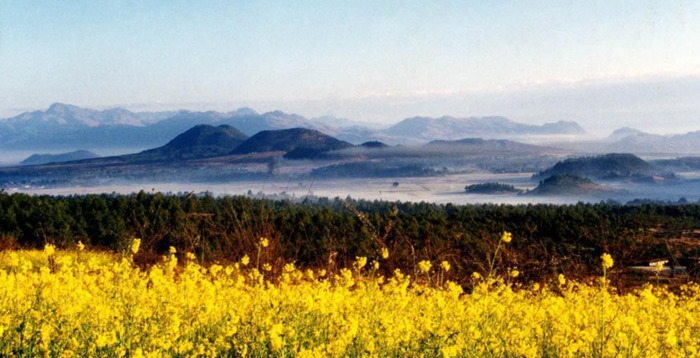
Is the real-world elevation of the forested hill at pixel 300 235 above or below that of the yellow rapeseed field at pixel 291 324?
below

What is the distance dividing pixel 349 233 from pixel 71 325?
105ft

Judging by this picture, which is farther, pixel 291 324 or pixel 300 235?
pixel 300 235

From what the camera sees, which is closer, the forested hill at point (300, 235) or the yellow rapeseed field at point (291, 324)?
the yellow rapeseed field at point (291, 324)

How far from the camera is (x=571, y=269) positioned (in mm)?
17453

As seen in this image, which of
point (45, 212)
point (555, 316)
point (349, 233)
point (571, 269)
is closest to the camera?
point (555, 316)

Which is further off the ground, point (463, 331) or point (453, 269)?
point (463, 331)

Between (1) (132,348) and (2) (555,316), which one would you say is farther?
(2) (555,316)

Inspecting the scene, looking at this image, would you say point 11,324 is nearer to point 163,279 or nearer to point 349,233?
point 163,279

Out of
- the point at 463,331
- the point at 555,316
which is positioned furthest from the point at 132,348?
the point at 555,316

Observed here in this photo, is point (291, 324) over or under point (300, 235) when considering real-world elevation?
over

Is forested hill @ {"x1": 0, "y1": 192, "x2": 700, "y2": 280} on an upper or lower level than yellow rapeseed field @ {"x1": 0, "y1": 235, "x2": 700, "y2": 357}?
lower

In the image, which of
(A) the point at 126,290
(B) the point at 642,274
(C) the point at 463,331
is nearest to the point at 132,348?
(A) the point at 126,290

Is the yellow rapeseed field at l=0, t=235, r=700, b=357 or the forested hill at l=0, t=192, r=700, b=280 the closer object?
the yellow rapeseed field at l=0, t=235, r=700, b=357

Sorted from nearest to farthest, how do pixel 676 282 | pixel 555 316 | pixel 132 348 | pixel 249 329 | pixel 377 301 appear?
pixel 132 348
pixel 249 329
pixel 555 316
pixel 377 301
pixel 676 282
